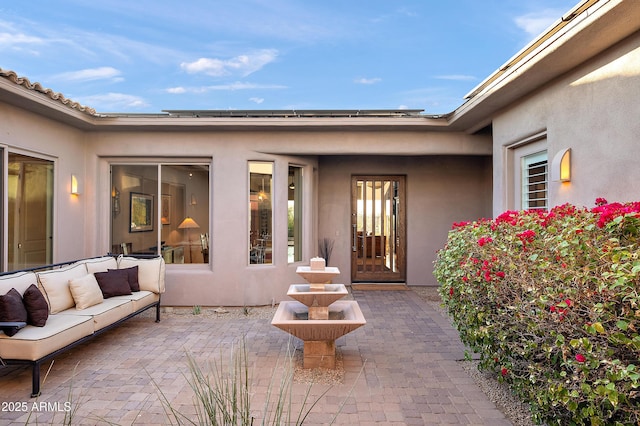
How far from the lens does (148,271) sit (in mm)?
5605

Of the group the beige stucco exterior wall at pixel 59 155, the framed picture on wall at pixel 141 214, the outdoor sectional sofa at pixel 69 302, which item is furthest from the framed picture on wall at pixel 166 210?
the beige stucco exterior wall at pixel 59 155

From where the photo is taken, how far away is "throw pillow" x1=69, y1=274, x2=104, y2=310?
442 centimetres

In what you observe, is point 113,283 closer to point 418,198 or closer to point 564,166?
point 564,166

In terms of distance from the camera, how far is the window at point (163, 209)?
6.60 metres

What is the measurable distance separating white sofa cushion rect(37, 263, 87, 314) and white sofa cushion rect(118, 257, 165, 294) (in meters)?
1.05

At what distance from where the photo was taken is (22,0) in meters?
8.69

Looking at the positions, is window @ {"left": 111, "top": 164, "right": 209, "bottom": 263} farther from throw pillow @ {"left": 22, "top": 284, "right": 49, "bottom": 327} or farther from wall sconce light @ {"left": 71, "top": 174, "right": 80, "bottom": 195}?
throw pillow @ {"left": 22, "top": 284, "right": 49, "bottom": 327}

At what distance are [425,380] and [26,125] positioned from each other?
6.03 metres

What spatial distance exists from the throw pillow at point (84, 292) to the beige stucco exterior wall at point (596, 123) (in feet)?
18.6

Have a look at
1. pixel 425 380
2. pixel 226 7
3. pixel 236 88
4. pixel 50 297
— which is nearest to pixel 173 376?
pixel 50 297

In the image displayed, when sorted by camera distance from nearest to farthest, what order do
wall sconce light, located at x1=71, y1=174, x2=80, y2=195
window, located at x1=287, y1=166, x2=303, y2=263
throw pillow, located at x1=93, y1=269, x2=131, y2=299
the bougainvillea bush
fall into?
the bougainvillea bush, throw pillow, located at x1=93, y1=269, x2=131, y2=299, wall sconce light, located at x1=71, y1=174, x2=80, y2=195, window, located at x1=287, y1=166, x2=303, y2=263

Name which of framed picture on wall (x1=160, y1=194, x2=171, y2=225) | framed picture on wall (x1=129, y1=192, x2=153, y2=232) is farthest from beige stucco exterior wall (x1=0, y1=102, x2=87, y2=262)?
framed picture on wall (x1=160, y1=194, x2=171, y2=225)

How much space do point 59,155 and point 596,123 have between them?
7.12 meters

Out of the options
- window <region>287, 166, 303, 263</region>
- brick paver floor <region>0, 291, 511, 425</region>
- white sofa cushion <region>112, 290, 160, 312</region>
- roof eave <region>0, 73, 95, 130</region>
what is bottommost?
brick paver floor <region>0, 291, 511, 425</region>
